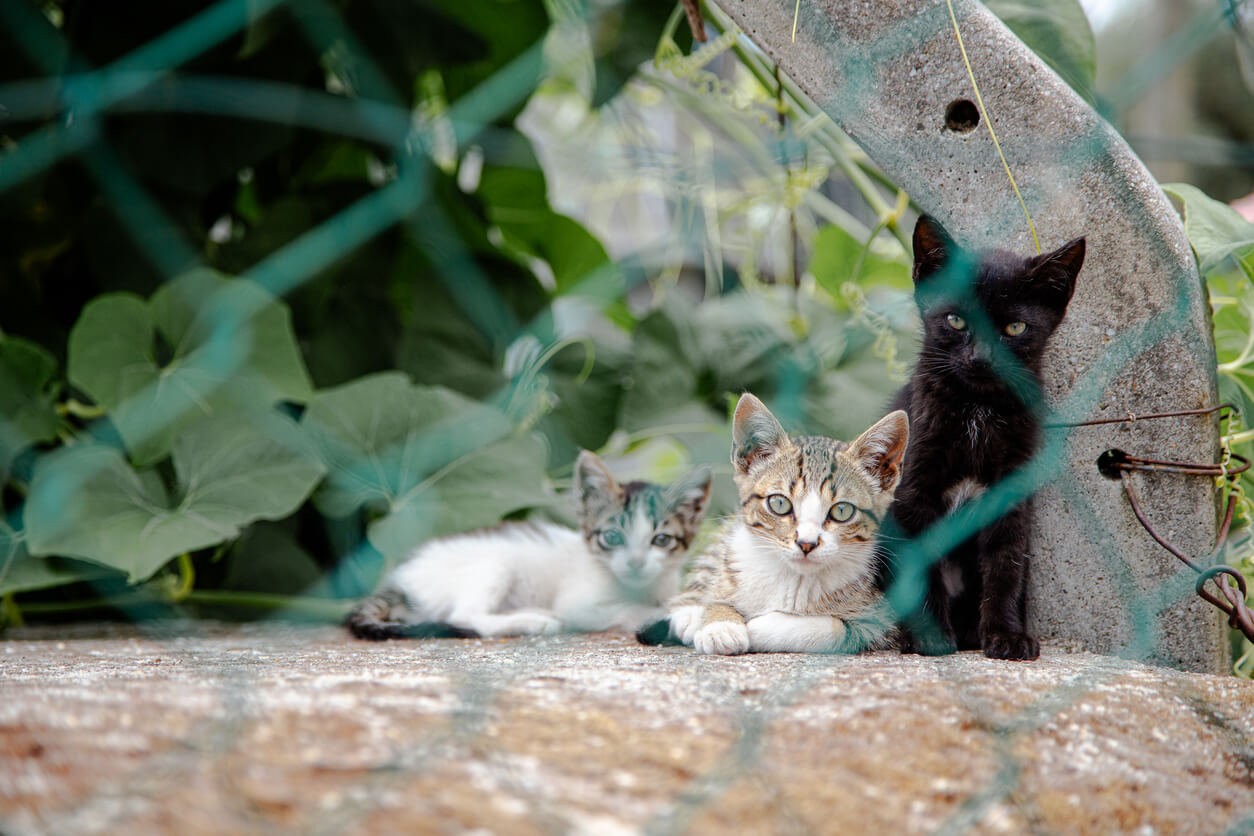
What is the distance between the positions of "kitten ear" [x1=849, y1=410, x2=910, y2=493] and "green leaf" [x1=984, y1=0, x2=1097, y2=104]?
1.52ft

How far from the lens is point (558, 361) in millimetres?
1607

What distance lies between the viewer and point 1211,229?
0.98 metres

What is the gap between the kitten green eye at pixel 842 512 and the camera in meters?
0.95

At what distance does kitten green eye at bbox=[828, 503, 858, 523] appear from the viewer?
0.95 meters

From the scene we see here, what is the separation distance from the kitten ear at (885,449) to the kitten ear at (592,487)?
488 mm

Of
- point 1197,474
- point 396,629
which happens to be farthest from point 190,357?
point 1197,474

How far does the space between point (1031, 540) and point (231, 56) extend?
4.12ft

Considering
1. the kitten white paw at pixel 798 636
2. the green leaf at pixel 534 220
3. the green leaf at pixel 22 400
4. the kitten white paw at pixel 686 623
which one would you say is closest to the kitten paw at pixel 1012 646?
the kitten white paw at pixel 798 636

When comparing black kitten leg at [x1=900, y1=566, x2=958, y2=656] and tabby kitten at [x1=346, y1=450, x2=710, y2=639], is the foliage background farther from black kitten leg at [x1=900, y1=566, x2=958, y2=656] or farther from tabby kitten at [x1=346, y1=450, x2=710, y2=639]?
→ black kitten leg at [x1=900, y1=566, x2=958, y2=656]

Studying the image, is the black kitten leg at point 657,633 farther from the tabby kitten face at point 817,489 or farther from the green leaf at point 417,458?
the green leaf at point 417,458

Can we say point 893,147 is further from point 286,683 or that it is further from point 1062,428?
point 286,683

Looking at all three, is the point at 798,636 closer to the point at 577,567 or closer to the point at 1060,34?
the point at 577,567

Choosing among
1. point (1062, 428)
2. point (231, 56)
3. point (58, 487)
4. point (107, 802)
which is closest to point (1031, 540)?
point (1062, 428)

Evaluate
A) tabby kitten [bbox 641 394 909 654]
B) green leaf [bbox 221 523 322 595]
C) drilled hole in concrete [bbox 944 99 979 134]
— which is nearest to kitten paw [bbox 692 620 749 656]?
tabby kitten [bbox 641 394 909 654]
